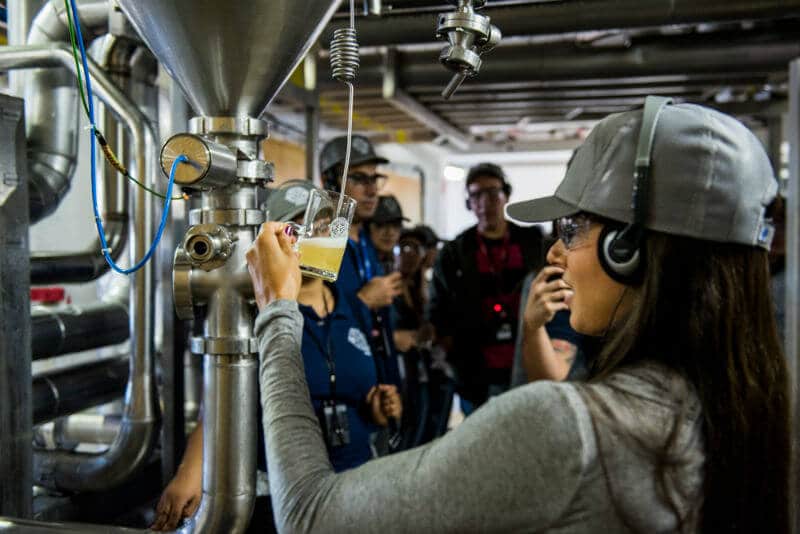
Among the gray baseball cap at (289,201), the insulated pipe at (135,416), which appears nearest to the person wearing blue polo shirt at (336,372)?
the gray baseball cap at (289,201)

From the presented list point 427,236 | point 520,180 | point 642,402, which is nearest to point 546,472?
point 642,402

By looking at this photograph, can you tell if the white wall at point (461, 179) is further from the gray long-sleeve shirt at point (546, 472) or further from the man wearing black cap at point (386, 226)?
the gray long-sleeve shirt at point (546, 472)

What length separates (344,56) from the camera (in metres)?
1.04

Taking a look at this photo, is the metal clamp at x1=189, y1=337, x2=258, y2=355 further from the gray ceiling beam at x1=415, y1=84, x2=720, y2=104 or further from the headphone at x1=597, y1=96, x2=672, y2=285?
the gray ceiling beam at x1=415, y1=84, x2=720, y2=104

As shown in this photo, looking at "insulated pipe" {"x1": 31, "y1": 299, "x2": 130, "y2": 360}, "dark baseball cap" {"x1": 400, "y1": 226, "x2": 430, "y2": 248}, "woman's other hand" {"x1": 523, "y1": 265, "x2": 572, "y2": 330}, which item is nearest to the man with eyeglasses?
"woman's other hand" {"x1": 523, "y1": 265, "x2": 572, "y2": 330}

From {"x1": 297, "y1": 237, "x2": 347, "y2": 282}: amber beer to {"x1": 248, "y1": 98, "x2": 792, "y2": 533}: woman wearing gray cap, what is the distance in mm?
352

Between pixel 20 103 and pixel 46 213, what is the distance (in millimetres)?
523

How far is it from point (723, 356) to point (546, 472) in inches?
10.1

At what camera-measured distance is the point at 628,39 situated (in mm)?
3055

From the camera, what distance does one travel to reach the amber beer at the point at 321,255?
3.75 feet

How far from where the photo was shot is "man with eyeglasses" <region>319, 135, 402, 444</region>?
219cm

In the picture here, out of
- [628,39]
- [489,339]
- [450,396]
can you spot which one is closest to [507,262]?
[489,339]

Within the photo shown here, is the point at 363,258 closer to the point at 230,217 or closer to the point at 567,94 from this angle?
the point at 230,217

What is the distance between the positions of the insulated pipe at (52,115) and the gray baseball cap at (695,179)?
4.75ft
